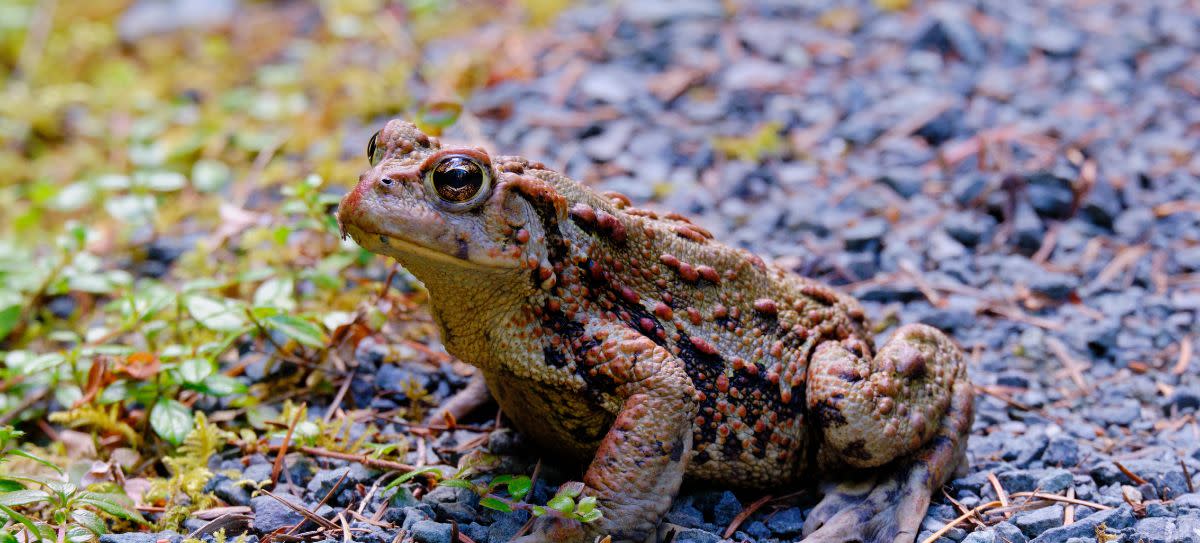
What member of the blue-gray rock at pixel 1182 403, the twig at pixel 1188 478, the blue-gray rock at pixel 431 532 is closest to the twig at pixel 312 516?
the blue-gray rock at pixel 431 532

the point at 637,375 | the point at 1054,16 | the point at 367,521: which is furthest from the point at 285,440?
the point at 1054,16

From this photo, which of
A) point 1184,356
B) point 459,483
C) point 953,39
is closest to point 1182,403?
point 1184,356

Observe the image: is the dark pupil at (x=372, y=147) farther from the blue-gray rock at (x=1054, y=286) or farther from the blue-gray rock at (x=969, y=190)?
the blue-gray rock at (x=969, y=190)

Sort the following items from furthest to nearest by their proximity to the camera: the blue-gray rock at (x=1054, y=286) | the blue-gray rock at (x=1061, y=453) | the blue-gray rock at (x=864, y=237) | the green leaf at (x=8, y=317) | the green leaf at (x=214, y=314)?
1. the blue-gray rock at (x=864, y=237)
2. the blue-gray rock at (x=1054, y=286)
3. the green leaf at (x=8, y=317)
4. the green leaf at (x=214, y=314)
5. the blue-gray rock at (x=1061, y=453)

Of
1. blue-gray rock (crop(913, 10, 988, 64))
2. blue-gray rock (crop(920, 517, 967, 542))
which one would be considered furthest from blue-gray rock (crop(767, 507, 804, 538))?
blue-gray rock (crop(913, 10, 988, 64))

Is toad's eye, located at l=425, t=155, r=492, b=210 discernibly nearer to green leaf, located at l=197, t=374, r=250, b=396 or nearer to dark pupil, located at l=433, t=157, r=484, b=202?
dark pupil, located at l=433, t=157, r=484, b=202

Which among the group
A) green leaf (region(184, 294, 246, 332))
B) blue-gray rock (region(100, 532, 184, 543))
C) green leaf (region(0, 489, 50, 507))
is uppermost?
green leaf (region(0, 489, 50, 507))
